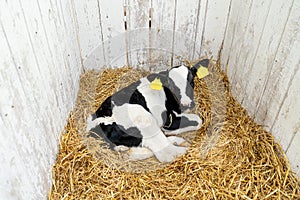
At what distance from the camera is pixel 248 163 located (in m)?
1.20

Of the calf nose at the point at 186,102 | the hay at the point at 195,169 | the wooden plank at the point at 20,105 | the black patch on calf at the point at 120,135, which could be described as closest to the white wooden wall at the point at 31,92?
the wooden plank at the point at 20,105

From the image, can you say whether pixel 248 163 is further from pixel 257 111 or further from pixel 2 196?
pixel 2 196

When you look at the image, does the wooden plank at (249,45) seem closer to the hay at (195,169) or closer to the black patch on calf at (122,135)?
the hay at (195,169)

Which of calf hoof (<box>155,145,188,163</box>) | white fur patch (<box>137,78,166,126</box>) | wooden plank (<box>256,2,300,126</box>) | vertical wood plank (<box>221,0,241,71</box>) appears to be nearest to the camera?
wooden plank (<box>256,2,300,126</box>)

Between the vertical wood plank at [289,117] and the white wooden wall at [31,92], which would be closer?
the white wooden wall at [31,92]

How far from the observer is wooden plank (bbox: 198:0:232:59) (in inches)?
60.8

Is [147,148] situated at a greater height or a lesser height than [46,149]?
lesser

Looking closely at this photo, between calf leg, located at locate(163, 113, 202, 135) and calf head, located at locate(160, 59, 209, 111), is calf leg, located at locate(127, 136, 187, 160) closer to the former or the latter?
calf leg, located at locate(163, 113, 202, 135)

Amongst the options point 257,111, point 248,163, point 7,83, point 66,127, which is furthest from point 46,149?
point 257,111

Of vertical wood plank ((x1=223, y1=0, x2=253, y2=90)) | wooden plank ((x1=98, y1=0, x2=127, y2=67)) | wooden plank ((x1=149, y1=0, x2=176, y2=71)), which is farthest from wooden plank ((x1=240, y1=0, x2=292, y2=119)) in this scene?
wooden plank ((x1=98, y1=0, x2=127, y2=67))

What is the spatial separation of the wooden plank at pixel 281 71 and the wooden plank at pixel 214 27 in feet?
1.64

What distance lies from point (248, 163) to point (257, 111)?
280 mm

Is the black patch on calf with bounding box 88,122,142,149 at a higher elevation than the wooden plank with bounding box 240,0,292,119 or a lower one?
lower

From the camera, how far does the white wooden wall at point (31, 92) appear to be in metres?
0.79
